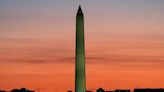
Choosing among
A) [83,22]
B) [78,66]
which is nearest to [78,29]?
[83,22]

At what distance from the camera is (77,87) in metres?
83.2

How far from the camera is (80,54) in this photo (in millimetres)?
80688

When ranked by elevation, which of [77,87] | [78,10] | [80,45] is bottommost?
[77,87]

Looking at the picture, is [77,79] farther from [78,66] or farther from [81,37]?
[81,37]

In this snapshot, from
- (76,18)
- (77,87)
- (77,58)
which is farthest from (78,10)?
(77,87)

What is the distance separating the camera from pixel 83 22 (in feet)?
261

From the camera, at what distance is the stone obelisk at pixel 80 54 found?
79463 millimetres

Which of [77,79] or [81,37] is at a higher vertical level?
[81,37]

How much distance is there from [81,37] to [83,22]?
8.23ft

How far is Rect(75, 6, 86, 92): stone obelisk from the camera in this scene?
3128 inches

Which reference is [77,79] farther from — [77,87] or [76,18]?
[76,18]

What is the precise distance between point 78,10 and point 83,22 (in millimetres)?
2181

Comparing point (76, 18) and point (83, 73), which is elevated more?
point (76, 18)

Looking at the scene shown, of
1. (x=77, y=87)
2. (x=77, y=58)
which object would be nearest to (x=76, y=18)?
(x=77, y=58)
